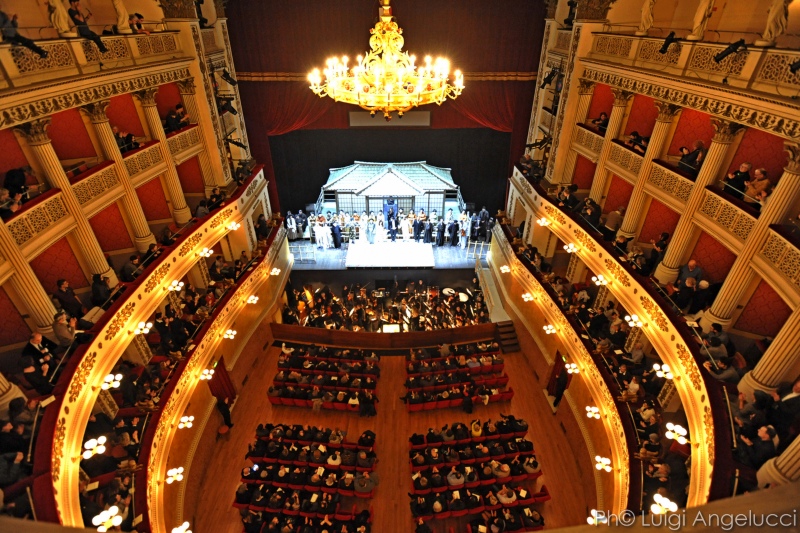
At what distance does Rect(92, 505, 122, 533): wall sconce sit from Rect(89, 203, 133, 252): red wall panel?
20.0 feet

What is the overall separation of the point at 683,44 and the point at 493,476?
33.0ft

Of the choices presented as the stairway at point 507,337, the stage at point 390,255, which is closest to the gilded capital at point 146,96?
the stage at point 390,255

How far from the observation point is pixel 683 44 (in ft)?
25.8

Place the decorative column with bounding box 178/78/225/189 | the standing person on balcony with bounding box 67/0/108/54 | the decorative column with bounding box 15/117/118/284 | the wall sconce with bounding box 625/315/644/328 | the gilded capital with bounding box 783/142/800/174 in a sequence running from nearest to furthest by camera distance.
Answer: the gilded capital with bounding box 783/142/800/174
the decorative column with bounding box 15/117/118/284
the standing person on balcony with bounding box 67/0/108/54
the wall sconce with bounding box 625/315/644/328
the decorative column with bounding box 178/78/225/189

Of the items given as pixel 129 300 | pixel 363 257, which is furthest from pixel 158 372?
pixel 363 257

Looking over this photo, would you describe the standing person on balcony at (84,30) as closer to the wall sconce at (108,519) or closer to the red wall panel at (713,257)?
the wall sconce at (108,519)

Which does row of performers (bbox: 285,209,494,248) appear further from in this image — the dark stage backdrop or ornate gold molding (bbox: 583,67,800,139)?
ornate gold molding (bbox: 583,67,800,139)

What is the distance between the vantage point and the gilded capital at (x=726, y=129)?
7359 mm

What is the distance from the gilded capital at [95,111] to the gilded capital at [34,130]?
1.36 meters

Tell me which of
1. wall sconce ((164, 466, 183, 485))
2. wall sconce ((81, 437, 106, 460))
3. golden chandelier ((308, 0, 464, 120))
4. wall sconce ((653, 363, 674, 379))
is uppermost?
golden chandelier ((308, 0, 464, 120))

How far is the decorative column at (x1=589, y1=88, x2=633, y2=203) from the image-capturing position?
10286mm

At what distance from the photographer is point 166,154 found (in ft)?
35.3

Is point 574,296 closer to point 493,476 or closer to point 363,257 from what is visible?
point 493,476

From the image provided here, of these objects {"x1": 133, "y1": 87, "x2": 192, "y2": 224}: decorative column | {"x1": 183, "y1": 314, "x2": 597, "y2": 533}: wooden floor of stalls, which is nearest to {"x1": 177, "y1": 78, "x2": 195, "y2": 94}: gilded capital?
{"x1": 133, "y1": 87, "x2": 192, "y2": 224}: decorative column
